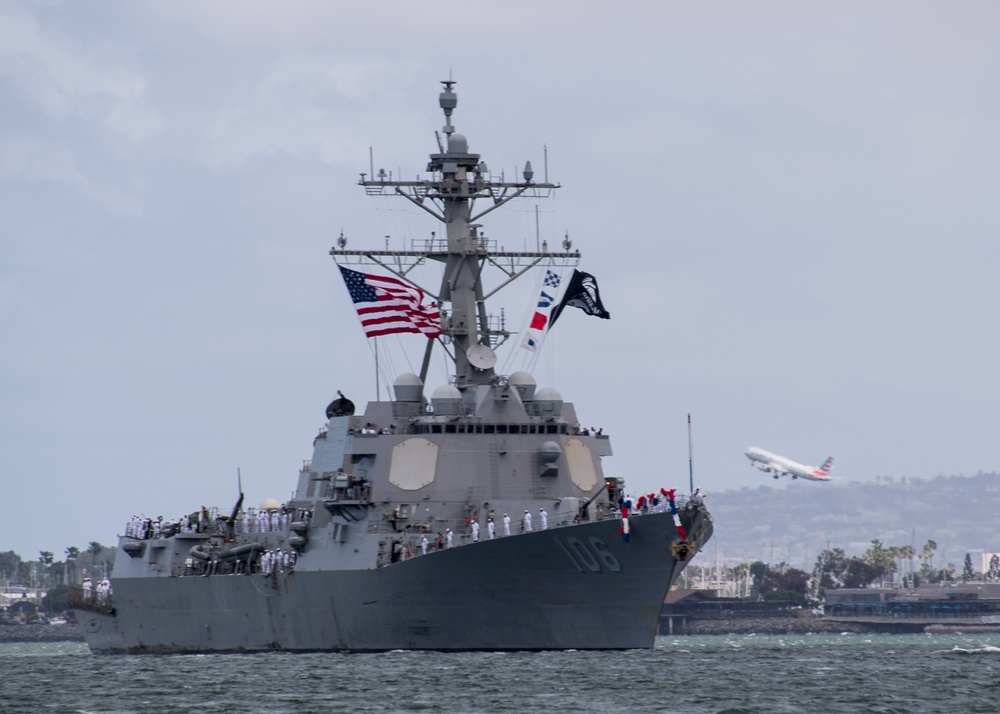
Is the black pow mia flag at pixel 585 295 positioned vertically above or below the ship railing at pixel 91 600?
above

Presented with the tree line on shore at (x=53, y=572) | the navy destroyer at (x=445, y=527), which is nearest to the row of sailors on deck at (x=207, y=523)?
the navy destroyer at (x=445, y=527)

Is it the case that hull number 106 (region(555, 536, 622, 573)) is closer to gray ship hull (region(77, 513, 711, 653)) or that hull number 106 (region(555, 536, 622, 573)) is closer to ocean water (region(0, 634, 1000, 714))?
gray ship hull (region(77, 513, 711, 653))

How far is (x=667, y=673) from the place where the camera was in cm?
3669

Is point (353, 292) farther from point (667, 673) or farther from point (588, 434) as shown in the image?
point (667, 673)

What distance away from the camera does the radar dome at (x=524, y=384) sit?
4425 centimetres

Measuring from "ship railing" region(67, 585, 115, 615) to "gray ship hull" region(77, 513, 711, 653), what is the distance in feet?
38.4

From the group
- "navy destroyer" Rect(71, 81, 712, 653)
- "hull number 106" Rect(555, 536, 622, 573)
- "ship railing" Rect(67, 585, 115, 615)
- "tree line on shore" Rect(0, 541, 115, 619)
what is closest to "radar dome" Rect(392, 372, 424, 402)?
"navy destroyer" Rect(71, 81, 712, 653)

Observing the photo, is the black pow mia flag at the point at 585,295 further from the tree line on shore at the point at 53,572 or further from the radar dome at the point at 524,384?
the tree line on shore at the point at 53,572

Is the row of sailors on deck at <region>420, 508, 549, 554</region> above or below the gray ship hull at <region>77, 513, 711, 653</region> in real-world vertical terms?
above

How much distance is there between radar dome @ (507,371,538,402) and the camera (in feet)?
145

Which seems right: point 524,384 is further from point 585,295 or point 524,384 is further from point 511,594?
point 511,594

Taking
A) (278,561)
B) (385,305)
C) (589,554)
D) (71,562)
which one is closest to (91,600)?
(278,561)

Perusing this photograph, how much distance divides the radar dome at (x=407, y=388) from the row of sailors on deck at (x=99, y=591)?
13.6 metres

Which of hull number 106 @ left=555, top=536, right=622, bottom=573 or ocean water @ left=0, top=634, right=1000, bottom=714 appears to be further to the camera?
hull number 106 @ left=555, top=536, right=622, bottom=573
